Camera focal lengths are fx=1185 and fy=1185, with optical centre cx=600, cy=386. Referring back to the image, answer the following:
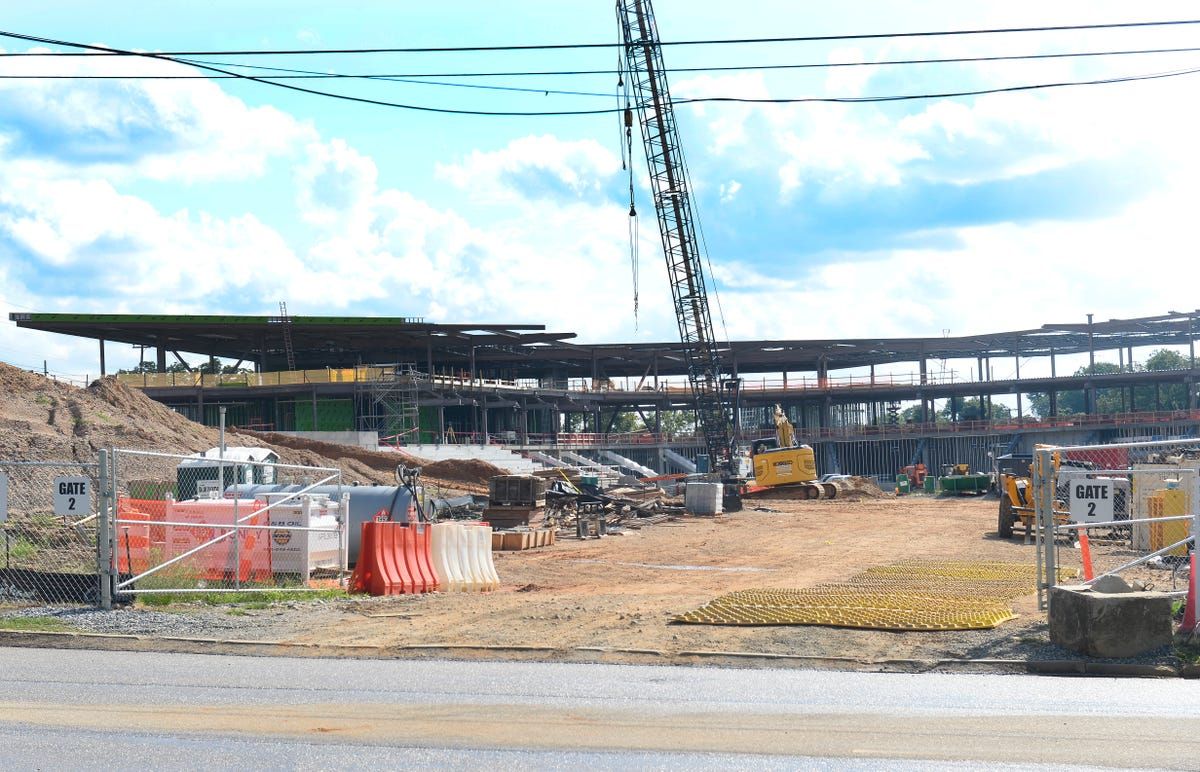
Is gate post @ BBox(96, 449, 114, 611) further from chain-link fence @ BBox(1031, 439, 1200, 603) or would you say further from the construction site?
chain-link fence @ BBox(1031, 439, 1200, 603)

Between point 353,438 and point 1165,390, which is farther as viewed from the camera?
point 1165,390

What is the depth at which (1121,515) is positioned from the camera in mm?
25156

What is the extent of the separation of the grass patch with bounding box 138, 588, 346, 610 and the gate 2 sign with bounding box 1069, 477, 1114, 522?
9.53 meters

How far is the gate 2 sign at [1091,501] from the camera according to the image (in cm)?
1288

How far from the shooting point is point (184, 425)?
154 feet

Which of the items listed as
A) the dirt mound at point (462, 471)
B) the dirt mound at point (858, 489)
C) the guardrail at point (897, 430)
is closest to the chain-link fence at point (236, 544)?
the dirt mound at point (462, 471)

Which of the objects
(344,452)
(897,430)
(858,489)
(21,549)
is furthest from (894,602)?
(897,430)

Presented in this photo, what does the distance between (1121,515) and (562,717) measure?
20040 mm

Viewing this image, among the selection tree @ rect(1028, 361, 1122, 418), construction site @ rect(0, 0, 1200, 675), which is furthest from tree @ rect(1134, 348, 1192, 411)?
construction site @ rect(0, 0, 1200, 675)

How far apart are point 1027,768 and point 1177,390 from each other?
136585 mm

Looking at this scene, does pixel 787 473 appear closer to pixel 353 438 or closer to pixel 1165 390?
pixel 353 438

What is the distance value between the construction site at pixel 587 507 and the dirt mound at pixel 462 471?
0.14m

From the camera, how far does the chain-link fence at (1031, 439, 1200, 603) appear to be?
12.6 metres

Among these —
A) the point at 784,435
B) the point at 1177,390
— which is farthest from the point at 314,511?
the point at 1177,390
